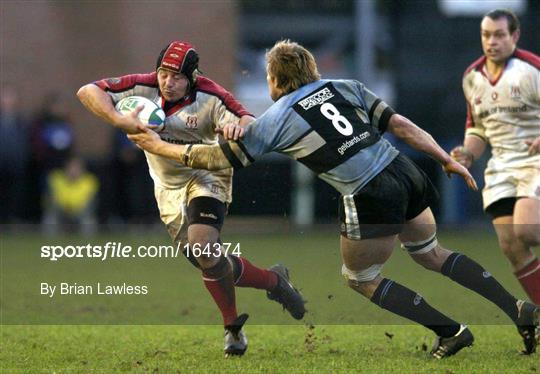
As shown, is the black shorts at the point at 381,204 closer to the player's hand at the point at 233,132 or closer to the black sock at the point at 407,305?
the black sock at the point at 407,305

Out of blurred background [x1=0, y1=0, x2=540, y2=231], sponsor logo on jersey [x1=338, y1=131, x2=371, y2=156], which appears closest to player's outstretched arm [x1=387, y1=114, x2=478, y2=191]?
sponsor logo on jersey [x1=338, y1=131, x2=371, y2=156]

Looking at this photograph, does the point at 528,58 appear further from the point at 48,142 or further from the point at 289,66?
the point at 48,142

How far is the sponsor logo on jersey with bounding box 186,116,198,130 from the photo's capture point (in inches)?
297

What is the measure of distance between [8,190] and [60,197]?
711 millimetres

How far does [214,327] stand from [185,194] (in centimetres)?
124

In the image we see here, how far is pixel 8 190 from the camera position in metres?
16.6

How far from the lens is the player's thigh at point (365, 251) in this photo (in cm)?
678

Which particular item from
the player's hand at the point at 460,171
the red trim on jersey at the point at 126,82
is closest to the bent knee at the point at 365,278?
the player's hand at the point at 460,171

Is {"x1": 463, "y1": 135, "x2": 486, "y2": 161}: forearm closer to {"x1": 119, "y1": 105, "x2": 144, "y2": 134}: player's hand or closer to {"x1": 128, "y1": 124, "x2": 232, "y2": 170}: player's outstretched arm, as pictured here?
{"x1": 128, "y1": 124, "x2": 232, "y2": 170}: player's outstretched arm

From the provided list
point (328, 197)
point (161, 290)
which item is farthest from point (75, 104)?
point (161, 290)

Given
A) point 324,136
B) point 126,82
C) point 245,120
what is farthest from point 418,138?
point 126,82

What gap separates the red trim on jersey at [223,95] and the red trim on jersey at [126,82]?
0.29m

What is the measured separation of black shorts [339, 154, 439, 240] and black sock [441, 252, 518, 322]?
21.3 inches

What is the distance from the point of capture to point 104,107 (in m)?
7.30
